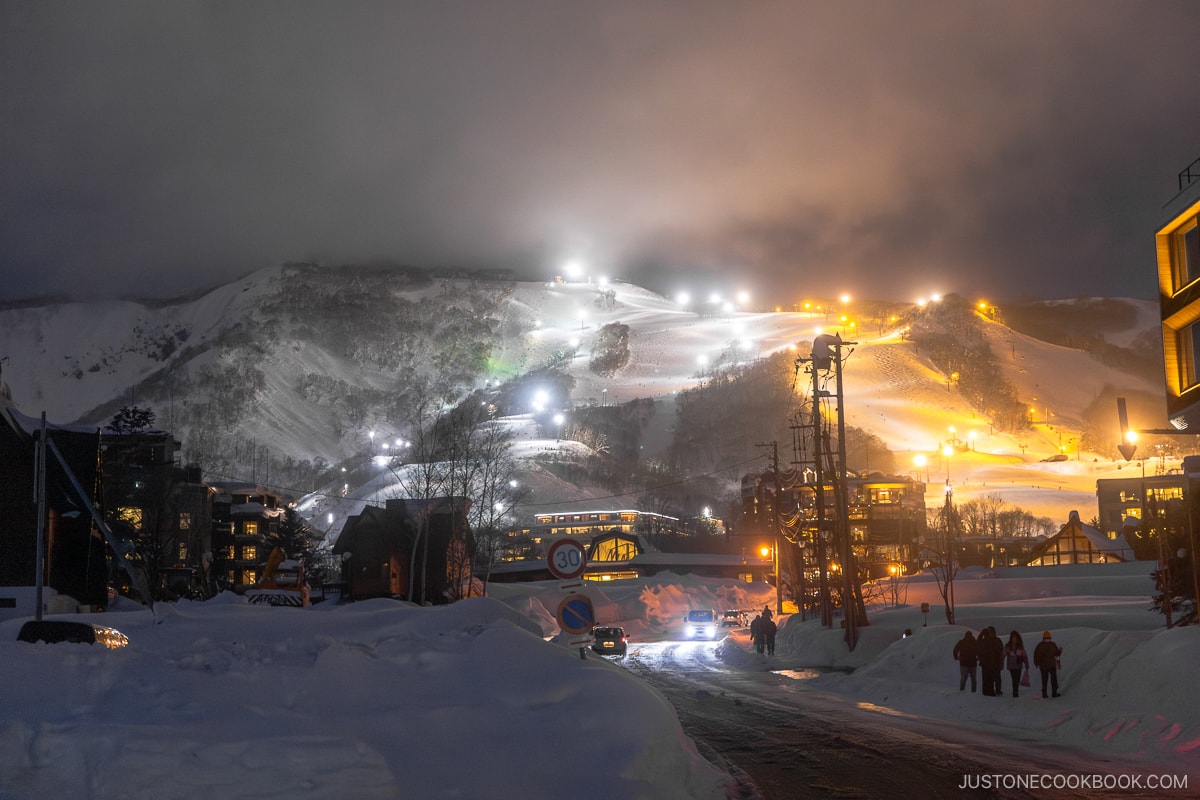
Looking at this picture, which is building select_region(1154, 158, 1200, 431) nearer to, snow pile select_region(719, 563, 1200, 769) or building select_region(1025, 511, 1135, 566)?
snow pile select_region(719, 563, 1200, 769)

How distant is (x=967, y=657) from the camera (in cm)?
2453

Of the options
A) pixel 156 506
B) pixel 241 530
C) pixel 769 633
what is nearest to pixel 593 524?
pixel 241 530

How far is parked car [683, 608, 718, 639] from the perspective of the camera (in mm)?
65875

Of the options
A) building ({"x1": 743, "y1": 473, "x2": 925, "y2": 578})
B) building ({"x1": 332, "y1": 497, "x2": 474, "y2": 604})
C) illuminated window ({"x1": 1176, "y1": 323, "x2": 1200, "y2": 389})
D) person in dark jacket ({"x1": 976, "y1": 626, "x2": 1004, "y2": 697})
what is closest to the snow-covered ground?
person in dark jacket ({"x1": 976, "y1": 626, "x2": 1004, "y2": 697})

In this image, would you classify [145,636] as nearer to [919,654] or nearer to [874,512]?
[919,654]

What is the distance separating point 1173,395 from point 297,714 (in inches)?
1358

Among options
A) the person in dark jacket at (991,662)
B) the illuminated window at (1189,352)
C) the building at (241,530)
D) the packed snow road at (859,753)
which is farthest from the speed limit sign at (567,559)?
the building at (241,530)

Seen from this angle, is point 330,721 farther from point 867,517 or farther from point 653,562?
point 867,517

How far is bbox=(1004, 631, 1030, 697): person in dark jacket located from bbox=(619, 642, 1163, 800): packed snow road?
2577mm

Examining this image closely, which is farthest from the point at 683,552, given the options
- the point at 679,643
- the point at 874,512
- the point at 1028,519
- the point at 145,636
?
the point at 145,636

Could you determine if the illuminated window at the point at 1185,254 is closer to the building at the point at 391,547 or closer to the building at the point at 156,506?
the building at the point at 156,506

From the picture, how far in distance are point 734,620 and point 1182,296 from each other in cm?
4385

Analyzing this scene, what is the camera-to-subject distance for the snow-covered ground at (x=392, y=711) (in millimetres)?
9023

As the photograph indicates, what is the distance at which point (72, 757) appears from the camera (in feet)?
28.2
